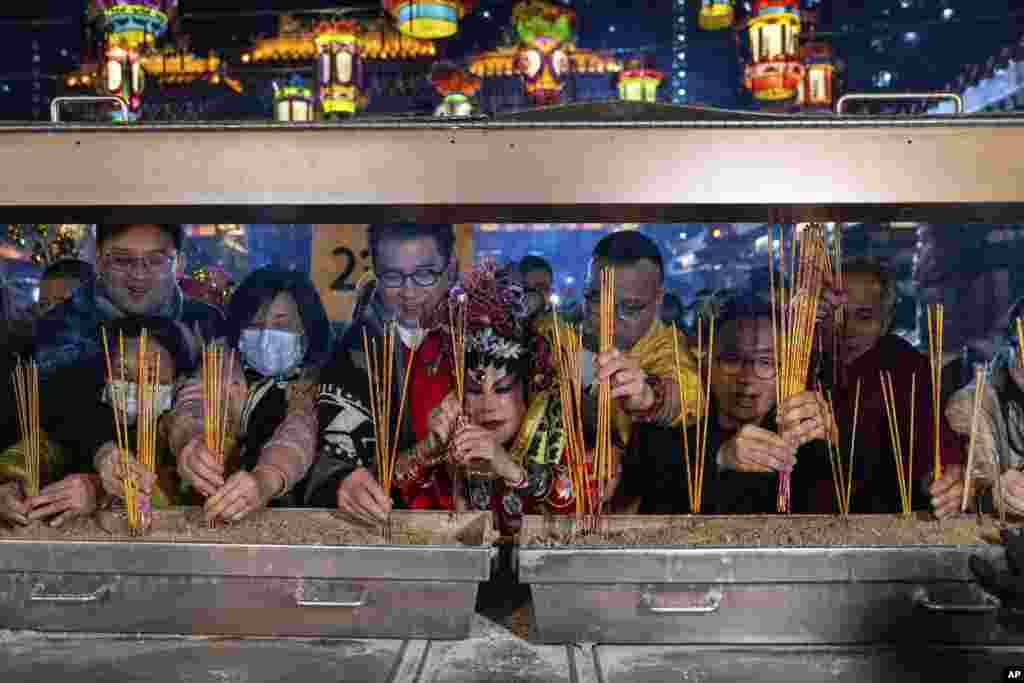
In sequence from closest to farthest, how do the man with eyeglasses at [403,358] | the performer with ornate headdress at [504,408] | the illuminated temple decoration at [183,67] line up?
the performer with ornate headdress at [504,408] < the man with eyeglasses at [403,358] < the illuminated temple decoration at [183,67]

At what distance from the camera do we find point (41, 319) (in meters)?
2.89

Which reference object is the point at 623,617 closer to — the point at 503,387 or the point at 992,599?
the point at 992,599

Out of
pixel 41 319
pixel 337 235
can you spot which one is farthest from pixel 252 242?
pixel 41 319

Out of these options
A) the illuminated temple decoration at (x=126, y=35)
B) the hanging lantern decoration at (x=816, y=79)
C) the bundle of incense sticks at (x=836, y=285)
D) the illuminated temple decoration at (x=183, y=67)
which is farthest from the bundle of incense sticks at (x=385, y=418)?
the illuminated temple decoration at (x=183, y=67)

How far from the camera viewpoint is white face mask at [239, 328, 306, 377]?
8.47 feet

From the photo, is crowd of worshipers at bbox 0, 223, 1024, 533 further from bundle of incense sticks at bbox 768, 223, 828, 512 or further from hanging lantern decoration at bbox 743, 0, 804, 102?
hanging lantern decoration at bbox 743, 0, 804, 102

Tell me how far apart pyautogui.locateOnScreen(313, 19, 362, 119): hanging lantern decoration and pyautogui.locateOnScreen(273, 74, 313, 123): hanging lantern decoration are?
0.94 meters

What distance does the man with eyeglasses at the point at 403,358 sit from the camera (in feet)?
7.45

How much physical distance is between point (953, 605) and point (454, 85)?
12562mm

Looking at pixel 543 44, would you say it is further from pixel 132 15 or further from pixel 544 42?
pixel 132 15

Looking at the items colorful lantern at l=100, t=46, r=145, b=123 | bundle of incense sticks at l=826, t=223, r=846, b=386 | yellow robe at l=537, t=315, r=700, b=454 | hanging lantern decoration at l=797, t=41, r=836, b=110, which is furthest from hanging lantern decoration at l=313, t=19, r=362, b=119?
bundle of incense sticks at l=826, t=223, r=846, b=386

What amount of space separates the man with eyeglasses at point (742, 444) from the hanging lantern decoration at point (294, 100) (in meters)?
10.3

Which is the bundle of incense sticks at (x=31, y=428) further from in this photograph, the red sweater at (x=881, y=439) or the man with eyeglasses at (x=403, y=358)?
the red sweater at (x=881, y=439)

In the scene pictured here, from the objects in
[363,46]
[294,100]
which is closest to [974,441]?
[294,100]
